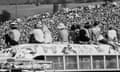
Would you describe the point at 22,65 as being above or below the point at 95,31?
below

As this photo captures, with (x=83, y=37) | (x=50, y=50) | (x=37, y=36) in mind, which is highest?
(x=37, y=36)

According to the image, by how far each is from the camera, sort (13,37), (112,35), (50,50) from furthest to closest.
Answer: (112,35) < (13,37) < (50,50)

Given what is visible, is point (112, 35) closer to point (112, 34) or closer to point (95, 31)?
point (112, 34)

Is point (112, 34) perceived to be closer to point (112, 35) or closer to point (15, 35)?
point (112, 35)

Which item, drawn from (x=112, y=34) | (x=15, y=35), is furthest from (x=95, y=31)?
(x=15, y=35)

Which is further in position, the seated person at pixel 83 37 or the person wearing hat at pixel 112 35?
the person wearing hat at pixel 112 35

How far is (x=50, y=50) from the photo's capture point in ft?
67.1

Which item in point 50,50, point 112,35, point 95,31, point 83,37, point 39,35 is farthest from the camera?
point 95,31

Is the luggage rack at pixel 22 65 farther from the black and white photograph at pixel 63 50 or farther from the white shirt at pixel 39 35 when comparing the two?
the white shirt at pixel 39 35

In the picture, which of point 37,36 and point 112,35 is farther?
point 112,35

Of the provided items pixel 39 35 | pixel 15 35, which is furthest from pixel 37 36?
pixel 15 35

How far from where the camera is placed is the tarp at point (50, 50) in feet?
66.7

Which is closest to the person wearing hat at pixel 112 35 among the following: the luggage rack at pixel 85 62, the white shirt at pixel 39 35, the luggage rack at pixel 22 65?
the luggage rack at pixel 85 62

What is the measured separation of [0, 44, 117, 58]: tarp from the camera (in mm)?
20328
